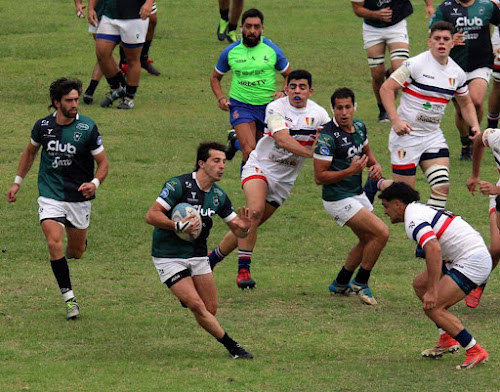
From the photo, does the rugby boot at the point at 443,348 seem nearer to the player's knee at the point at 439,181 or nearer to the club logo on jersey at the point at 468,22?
the player's knee at the point at 439,181

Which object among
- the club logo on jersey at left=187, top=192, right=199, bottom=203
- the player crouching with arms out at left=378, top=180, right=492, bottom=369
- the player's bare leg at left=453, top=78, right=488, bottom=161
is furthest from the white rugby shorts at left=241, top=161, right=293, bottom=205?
the player's bare leg at left=453, top=78, right=488, bottom=161

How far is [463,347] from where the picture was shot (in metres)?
10.1

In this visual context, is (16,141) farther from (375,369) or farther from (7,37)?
(375,369)

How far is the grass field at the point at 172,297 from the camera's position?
32.7 ft

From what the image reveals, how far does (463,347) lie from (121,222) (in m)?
6.19

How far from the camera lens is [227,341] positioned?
10219mm

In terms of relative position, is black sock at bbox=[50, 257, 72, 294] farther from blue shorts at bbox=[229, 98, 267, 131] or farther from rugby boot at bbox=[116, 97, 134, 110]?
rugby boot at bbox=[116, 97, 134, 110]

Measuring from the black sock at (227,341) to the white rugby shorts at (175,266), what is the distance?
2.39ft

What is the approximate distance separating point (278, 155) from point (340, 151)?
1.01 m

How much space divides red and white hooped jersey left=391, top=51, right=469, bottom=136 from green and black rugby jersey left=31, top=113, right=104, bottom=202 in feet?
12.1

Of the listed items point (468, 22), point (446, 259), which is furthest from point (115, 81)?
point (446, 259)

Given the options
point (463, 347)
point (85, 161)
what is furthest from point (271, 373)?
point (85, 161)

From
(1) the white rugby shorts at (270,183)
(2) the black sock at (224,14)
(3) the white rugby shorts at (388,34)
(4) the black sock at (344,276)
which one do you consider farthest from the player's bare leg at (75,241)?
(2) the black sock at (224,14)

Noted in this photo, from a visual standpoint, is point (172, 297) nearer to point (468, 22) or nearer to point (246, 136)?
point (246, 136)
